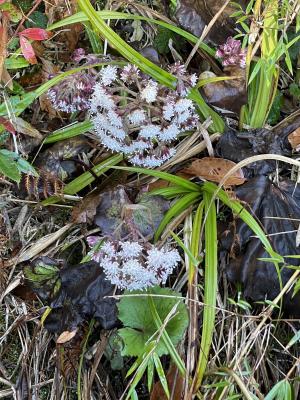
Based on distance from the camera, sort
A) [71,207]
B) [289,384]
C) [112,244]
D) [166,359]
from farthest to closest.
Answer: [71,207] < [166,359] < [112,244] < [289,384]

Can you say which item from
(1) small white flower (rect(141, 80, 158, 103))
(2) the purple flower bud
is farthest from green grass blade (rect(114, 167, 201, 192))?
(2) the purple flower bud

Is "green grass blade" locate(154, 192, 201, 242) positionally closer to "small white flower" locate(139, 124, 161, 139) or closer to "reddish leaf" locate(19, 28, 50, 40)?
"small white flower" locate(139, 124, 161, 139)

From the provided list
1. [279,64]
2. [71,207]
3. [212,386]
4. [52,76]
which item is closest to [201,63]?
[279,64]

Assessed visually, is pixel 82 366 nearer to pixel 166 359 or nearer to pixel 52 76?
pixel 166 359

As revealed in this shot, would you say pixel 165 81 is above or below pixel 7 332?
above

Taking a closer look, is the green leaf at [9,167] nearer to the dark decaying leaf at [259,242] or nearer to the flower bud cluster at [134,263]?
the flower bud cluster at [134,263]

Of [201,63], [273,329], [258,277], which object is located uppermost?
[201,63]
